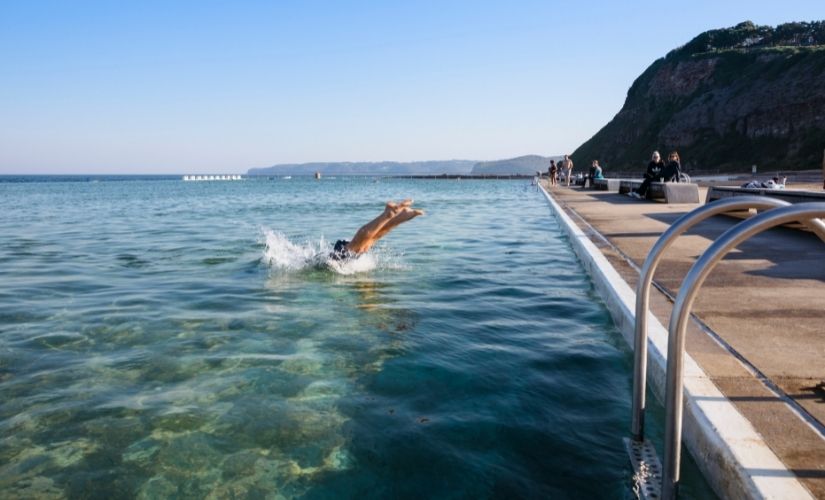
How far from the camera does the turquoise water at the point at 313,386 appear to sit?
3326 millimetres

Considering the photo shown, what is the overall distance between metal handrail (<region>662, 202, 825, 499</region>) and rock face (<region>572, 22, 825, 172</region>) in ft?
246

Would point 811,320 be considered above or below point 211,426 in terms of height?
above

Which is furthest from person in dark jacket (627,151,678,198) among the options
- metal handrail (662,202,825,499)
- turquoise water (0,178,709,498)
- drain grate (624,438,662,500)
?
metal handrail (662,202,825,499)

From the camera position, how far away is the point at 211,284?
345 inches

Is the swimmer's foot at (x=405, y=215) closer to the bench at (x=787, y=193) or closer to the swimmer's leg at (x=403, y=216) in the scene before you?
the swimmer's leg at (x=403, y=216)

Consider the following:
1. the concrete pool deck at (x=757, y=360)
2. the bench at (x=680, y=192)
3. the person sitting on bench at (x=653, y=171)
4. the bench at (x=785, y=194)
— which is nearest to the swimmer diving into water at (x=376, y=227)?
the concrete pool deck at (x=757, y=360)

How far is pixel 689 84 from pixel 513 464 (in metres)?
110

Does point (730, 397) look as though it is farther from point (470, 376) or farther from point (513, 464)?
point (470, 376)

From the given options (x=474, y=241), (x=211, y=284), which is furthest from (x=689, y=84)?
(x=211, y=284)

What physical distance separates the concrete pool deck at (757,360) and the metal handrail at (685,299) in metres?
0.32

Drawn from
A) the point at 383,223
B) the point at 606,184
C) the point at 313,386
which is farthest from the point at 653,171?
the point at 313,386

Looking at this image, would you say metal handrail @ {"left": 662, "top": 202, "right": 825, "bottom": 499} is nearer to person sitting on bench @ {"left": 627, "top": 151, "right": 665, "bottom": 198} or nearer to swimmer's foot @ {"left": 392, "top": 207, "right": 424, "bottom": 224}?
swimmer's foot @ {"left": 392, "top": 207, "right": 424, "bottom": 224}

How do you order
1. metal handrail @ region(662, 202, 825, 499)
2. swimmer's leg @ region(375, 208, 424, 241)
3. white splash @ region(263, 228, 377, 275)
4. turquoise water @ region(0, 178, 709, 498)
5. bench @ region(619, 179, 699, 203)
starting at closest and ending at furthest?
1. metal handrail @ region(662, 202, 825, 499)
2. turquoise water @ region(0, 178, 709, 498)
3. swimmer's leg @ region(375, 208, 424, 241)
4. white splash @ region(263, 228, 377, 275)
5. bench @ region(619, 179, 699, 203)

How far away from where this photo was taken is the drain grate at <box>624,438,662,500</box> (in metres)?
2.99
